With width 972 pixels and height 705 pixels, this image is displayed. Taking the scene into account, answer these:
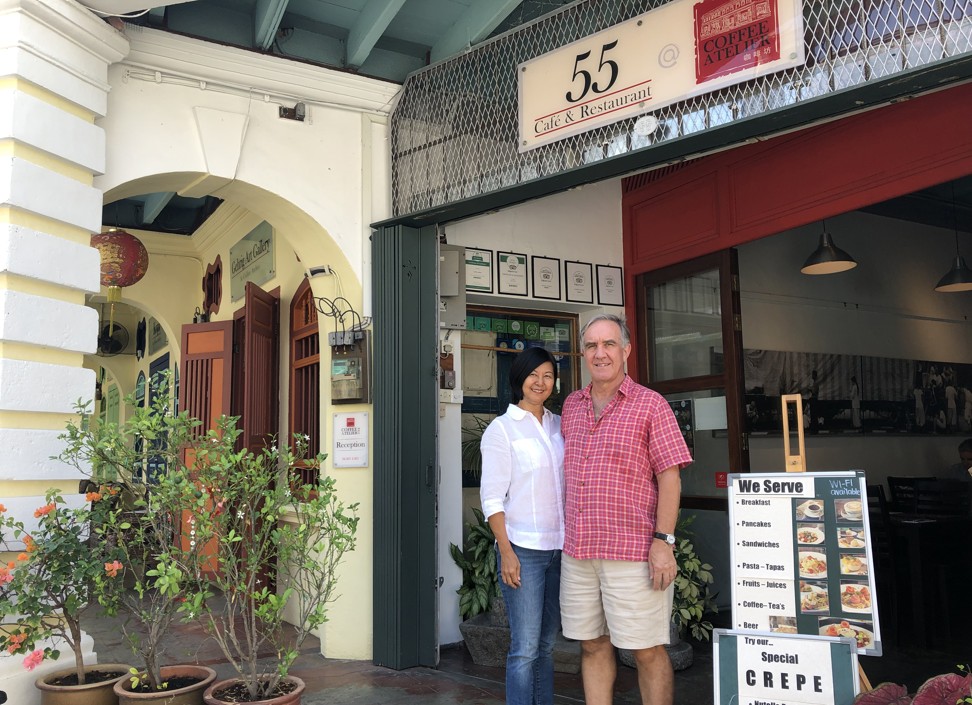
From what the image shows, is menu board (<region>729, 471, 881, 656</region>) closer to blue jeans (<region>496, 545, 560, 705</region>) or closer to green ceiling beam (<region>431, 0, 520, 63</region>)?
blue jeans (<region>496, 545, 560, 705</region>)

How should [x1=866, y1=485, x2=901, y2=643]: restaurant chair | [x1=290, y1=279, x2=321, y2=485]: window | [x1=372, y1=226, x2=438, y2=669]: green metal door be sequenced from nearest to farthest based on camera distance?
1. [x1=372, y1=226, x2=438, y2=669]: green metal door
2. [x1=866, y1=485, x2=901, y2=643]: restaurant chair
3. [x1=290, y1=279, x2=321, y2=485]: window

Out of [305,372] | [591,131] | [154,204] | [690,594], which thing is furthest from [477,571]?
[154,204]

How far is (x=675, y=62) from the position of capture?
3.62m

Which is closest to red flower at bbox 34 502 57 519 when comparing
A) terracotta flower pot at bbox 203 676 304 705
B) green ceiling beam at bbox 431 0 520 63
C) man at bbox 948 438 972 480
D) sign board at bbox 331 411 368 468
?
terracotta flower pot at bbox 203 676 304 705

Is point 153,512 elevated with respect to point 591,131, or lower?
lower

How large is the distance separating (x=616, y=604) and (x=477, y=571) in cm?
223

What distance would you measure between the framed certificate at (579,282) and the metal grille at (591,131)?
1.53 meters

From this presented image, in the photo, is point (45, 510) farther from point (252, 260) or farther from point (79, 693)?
point (252, 260)

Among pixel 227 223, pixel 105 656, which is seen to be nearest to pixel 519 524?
pixel 105 656

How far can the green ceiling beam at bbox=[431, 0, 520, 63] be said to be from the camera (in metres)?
4.50

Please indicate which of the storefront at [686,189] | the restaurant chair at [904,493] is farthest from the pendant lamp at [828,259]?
the restaurant chair at [904,493]

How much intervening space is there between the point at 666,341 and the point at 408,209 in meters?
2.22

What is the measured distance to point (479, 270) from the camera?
5520mm

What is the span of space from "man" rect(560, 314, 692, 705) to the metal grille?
1100 mm
